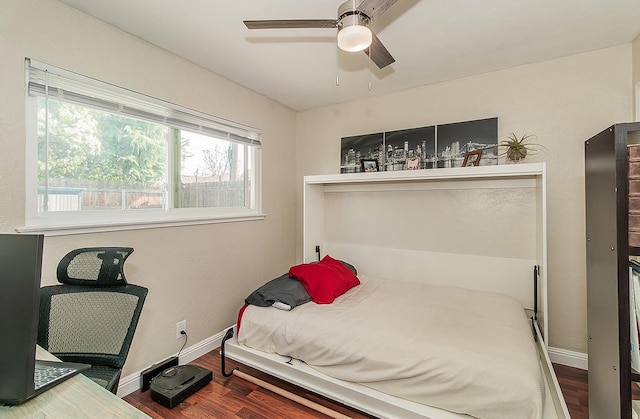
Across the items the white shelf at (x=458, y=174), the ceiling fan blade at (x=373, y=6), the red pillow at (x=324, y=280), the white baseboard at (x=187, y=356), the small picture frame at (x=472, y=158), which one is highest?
the ceiling fan blade at (x=373, y=6)

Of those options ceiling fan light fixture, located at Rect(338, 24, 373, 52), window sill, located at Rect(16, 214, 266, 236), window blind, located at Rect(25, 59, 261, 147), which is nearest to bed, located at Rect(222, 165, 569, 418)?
window sill, located at Rect(16, 214, 266, 236)

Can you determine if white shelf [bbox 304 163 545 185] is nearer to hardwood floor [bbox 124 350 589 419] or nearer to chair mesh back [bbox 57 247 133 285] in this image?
hardwood floor [bbox 124 350 589 419]

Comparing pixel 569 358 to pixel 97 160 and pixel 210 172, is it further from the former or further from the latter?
pixel 97 160

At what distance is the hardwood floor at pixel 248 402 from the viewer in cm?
182

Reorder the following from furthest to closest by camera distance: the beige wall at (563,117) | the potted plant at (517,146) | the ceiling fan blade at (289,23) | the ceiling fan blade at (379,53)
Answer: the potted plant at (517,146), the beige wall at (563,117), the ceiling fan blade at (379,53), the ceiling fan blade at (289,23)

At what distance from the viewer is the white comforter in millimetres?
1419

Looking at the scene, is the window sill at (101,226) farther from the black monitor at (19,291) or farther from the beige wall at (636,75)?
the beige wall at (636,75)

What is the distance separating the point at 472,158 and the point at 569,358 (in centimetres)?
182

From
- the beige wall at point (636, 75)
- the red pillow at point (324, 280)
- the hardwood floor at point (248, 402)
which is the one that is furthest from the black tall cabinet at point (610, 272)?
the red pillow at point (324, 280)

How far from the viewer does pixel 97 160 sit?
1965mm

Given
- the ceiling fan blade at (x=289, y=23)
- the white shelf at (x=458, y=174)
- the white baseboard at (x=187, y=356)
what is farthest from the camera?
the white shelf at (x=458, y=174)

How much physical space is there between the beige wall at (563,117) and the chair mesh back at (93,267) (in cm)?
295

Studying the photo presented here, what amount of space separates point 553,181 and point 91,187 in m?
3.54

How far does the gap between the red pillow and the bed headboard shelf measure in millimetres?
620
